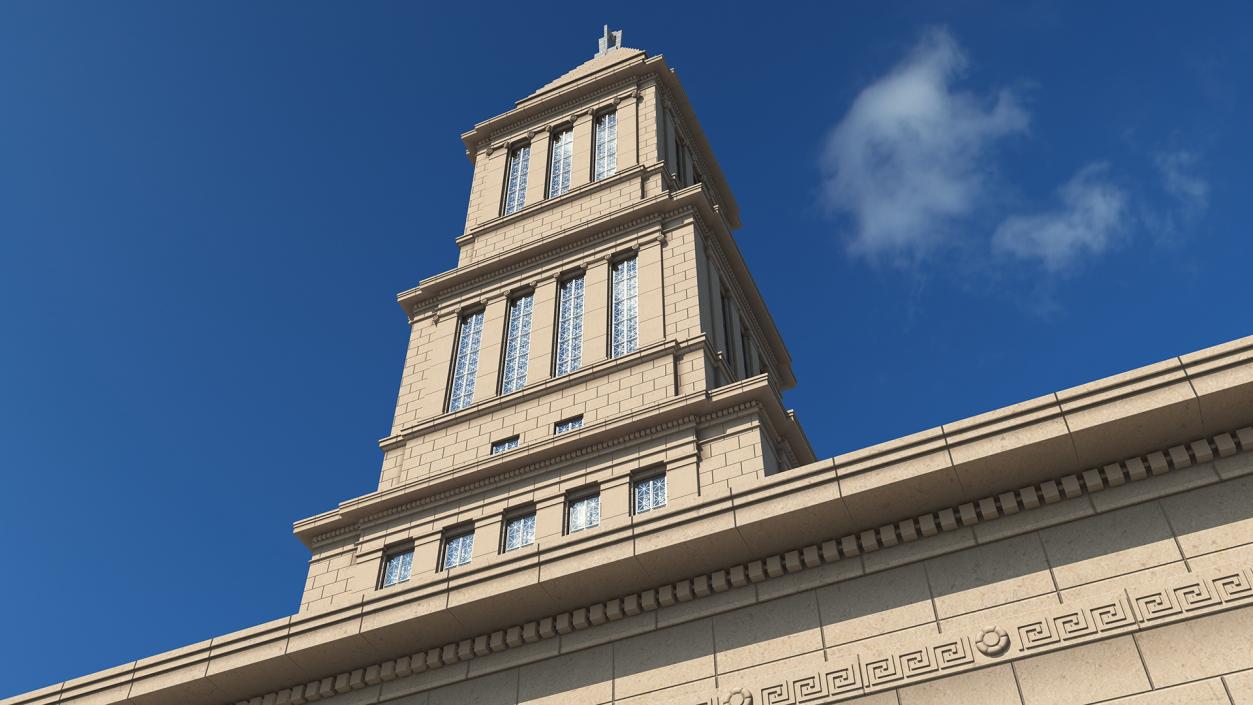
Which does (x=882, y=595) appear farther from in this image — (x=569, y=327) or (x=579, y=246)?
(x=579, y=246)

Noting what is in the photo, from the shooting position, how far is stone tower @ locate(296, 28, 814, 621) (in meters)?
23.0

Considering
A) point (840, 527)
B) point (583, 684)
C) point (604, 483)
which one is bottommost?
point (583, 684)

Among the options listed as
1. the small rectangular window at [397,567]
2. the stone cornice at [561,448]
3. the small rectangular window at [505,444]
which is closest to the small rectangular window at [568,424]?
the small rectangular window at [505,444]

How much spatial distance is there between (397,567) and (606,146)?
16.4 meters

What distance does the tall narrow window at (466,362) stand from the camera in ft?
91.2

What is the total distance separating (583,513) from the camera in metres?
22.9

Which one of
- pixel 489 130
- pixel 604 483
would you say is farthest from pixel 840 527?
pixel 489 130

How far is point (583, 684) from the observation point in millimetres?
13828

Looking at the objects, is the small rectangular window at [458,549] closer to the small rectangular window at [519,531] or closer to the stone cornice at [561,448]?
the small rectangular window at [519,531]

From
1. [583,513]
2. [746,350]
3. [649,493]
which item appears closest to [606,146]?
[746,350]

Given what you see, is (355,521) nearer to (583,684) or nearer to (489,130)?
(583,684)

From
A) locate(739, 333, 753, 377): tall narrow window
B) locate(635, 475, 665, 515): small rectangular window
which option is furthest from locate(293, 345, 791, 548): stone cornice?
locate(739, 333, 753, 377): tall narrow window

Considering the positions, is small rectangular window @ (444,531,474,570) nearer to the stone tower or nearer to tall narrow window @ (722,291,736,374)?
the stone tower

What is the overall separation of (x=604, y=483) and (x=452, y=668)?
8659 mm
